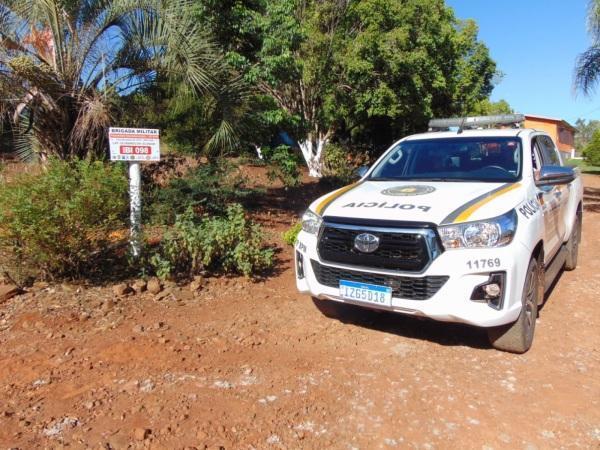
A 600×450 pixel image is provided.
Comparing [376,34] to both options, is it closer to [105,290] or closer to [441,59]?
[441,59]

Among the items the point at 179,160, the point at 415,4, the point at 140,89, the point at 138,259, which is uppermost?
the point at 415,4

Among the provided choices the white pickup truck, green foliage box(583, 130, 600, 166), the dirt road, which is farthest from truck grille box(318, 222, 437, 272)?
green foliage box(583, 130, 600, 166)

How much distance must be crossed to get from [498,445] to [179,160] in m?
7.28

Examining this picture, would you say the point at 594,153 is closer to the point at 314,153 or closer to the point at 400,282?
the point at 314,153

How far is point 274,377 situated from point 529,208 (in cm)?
242

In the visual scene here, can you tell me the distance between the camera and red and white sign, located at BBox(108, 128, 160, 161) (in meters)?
5.50

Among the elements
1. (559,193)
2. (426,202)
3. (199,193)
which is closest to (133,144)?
(199,193)

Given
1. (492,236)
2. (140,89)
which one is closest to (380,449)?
(492,236)

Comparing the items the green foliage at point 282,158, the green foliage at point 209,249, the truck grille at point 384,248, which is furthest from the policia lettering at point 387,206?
the green foliage at point 282,158

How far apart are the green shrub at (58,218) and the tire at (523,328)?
12.1ft

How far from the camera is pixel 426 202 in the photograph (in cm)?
396

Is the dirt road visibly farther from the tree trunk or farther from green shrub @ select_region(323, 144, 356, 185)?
the tree trunk

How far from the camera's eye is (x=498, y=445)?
113 inches

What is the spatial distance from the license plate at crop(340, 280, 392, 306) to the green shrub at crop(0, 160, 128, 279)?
2.47 meters
